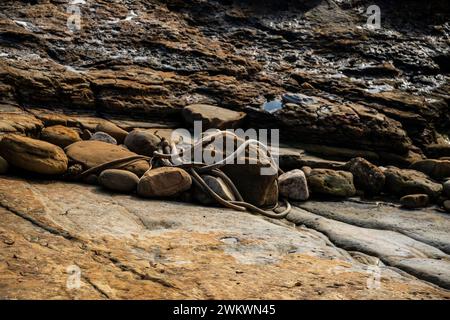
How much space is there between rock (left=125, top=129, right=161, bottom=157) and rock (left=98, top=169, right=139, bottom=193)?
0.70 metres

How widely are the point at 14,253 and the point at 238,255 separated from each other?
4.09 feet

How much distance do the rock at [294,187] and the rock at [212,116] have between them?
129 centimetres

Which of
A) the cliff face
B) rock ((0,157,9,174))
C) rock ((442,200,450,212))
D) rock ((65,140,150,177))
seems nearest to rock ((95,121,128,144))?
rock ((65,140,150,177))

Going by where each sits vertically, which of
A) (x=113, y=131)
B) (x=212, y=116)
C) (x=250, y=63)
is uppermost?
(x=250, y=63)

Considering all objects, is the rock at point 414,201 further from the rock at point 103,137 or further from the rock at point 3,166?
the rock at point 3,166

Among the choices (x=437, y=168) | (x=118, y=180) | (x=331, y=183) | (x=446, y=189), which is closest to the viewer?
(x=118, y=180)

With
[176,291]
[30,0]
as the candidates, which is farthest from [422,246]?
A: [30,0]

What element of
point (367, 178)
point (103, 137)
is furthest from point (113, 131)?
point (367, 178)

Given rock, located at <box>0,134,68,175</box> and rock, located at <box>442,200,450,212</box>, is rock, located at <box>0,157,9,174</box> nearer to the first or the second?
rock, located at <box>0,134,68,175</box>

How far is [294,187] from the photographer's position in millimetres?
4809

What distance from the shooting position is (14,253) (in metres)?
2.50

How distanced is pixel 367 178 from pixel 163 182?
2.38 metres

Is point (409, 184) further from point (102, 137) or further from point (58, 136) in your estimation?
point (58, 136)

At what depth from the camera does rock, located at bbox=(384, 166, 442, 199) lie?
5162 mm
